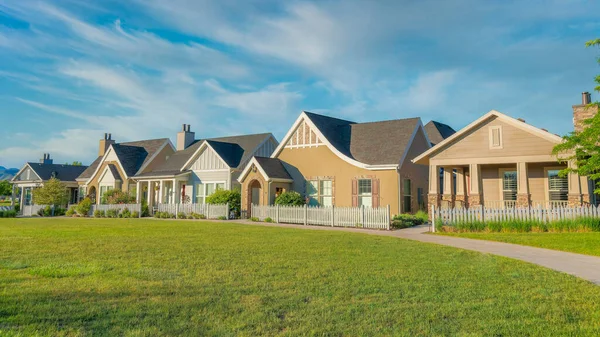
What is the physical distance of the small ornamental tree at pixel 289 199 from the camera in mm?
23828

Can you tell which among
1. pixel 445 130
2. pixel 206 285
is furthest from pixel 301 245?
pixel 445 130

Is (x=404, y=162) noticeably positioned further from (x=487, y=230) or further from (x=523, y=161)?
(x=487, y=230)

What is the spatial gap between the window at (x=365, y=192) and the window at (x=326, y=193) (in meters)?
2.07

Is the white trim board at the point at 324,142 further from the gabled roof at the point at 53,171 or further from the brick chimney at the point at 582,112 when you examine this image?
the gabled roof at the point at 53,171

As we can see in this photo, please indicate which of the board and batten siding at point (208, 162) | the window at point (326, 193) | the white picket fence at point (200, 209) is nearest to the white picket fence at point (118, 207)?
the white picket fence at point (200, 209)

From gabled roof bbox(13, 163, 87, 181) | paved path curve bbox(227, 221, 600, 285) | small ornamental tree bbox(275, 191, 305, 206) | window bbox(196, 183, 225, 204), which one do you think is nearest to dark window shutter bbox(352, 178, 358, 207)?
small ornamental tree bbox(275, 191, 305, 206)

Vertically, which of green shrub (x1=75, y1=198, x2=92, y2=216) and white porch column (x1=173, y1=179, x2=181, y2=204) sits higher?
white porch column (x1=173, y1=179, x2=181, y2=204)

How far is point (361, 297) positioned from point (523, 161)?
1710cm

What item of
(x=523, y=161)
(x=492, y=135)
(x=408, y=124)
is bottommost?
(x=523, y=161)

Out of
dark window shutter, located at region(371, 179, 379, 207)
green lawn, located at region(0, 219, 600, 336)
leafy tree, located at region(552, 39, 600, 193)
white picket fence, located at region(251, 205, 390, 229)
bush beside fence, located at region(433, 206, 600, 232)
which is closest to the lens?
green lawn, located at region(0, 219, 600, 336)

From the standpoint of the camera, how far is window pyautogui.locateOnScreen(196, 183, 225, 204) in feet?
102

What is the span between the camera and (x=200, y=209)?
28.2 m

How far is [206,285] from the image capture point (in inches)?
252

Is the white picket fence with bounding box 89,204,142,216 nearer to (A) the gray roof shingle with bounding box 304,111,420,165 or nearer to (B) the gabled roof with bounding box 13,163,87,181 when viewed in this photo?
(A) the gray roof shingle with bounding box 304,111,420,165
